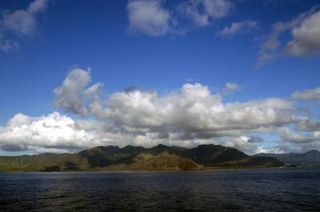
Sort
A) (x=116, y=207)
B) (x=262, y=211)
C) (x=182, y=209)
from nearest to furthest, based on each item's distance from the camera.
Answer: (x=262, y=211) < (x=182, y=209) < (x=116, y=207)

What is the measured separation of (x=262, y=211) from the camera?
83.6 metres

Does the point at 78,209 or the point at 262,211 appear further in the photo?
the point at 78,209

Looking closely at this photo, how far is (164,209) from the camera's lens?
293 ft

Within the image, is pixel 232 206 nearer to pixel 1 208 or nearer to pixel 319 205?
pixel 319 205

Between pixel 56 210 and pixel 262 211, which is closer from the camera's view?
pixel 262 211

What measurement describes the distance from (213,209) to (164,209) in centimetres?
1146

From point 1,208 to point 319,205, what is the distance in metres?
80.0

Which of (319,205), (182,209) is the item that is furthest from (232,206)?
(319,205)

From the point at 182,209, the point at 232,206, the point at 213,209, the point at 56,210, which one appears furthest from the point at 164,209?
the point at 56,210

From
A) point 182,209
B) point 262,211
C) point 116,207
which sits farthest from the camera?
point 116,207

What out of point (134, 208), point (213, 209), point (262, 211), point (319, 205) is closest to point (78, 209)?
point (134, 208)

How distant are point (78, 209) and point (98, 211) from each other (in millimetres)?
6933

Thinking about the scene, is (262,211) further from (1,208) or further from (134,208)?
(1,208)

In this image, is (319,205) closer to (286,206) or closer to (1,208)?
(286,206)
